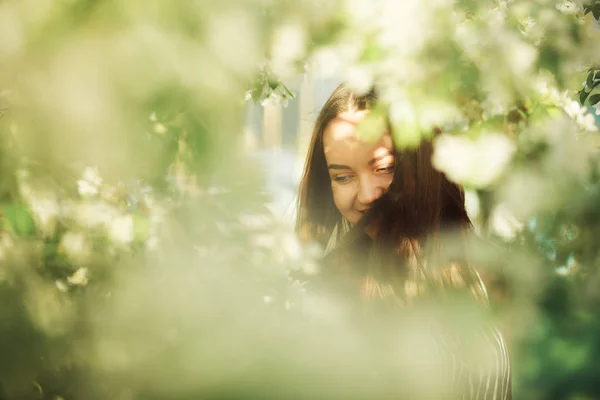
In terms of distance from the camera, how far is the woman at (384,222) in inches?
56.1

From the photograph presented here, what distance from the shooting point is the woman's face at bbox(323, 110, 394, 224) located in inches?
55.8

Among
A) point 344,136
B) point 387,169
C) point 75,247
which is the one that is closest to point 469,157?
point 387,169

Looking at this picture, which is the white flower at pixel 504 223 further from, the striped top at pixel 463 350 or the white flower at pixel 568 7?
the white flower at pixel 568 7

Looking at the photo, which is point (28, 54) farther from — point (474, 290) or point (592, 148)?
point (592, 148)

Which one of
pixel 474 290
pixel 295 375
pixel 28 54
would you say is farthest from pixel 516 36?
pixel 28 54

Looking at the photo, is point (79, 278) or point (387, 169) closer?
point (79, 278)

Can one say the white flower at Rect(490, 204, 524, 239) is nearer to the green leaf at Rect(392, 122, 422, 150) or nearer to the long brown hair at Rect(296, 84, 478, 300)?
the long brown hair at Rect(296, 84, 478, 300)

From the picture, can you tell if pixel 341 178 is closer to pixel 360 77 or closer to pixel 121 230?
pixel 360 77

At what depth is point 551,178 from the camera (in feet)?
5.47

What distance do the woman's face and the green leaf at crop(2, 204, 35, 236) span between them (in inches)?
26.9

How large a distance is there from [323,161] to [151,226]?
1.49 feet

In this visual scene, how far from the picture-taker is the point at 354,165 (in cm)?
144

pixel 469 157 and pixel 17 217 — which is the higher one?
pixel 469 157

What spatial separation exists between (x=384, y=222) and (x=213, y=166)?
0.60 metres
